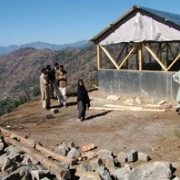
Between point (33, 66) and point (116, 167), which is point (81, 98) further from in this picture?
point (33, 66)

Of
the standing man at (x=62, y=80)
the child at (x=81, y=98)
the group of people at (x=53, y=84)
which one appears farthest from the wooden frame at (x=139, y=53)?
the child at (x=81, y=98)

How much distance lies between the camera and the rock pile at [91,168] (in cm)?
780

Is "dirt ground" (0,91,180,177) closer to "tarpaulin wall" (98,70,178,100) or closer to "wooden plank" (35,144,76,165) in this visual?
"tarpaulin wall" (98,70,178,100)

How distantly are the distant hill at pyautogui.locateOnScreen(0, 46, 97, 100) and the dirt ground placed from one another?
60.2 meters

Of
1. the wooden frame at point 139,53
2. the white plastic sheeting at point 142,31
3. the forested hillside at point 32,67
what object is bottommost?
the forested hillside at point 32,67

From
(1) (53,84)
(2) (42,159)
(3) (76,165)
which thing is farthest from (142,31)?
(2) (42,159)

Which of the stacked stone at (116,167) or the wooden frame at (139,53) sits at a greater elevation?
the wooden frame at (139,53)

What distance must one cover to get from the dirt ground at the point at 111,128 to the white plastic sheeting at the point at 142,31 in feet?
9.27

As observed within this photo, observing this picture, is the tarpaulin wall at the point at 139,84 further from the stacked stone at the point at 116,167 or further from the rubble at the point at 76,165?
the stacked stone at the point at 116,167

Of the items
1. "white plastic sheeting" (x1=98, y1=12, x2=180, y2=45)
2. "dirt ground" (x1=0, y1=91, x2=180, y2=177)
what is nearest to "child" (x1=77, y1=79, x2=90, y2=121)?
"dirt ground" (x1=0, y1=91, x2=180, y2=177)

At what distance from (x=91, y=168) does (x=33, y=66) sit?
12405 centimetres

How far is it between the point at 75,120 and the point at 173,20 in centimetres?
616

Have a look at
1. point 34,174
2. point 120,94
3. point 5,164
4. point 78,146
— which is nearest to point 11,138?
point 78,146

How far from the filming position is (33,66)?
429ft
